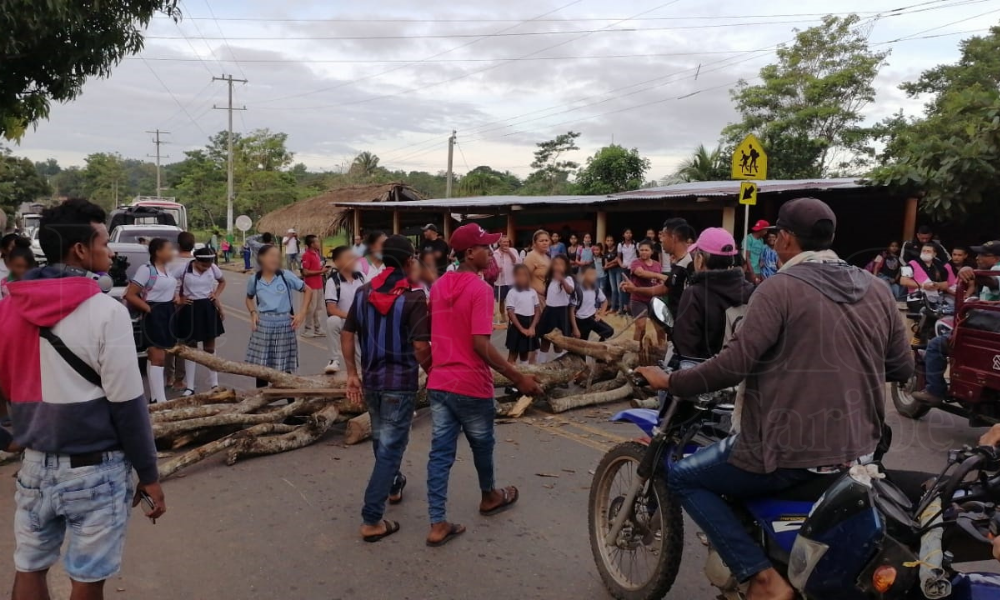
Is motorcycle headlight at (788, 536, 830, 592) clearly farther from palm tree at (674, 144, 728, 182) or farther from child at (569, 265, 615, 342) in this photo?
palm tree at (674, 144, 728, 182)

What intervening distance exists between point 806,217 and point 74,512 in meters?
2.87

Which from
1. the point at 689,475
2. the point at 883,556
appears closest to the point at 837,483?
the point at 883,556

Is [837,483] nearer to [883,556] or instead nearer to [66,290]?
[883,556]

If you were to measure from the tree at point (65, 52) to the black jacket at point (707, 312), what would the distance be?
6.33 meters

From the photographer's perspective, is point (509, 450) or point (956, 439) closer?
point (509, 450)

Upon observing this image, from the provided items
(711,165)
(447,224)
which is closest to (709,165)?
(711,165)

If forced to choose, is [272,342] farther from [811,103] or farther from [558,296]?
[811,103]

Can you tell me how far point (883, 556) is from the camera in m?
2.31

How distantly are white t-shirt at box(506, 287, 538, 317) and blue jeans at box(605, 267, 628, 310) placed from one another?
22.1 ft

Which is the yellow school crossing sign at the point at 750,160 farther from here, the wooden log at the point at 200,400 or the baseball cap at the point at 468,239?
the wooden log at the point at 200,400

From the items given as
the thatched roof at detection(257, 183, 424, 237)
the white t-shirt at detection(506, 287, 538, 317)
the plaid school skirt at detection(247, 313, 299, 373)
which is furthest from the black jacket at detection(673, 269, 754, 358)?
the thatched roof at detection(257, 183, 424, 237)

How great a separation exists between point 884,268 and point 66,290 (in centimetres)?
1331

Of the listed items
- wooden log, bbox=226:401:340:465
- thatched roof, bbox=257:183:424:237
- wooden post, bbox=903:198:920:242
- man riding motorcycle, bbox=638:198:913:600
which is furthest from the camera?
thatched roof, bbox=257:183:424:237

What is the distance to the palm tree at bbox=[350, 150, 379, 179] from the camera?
185 feet
